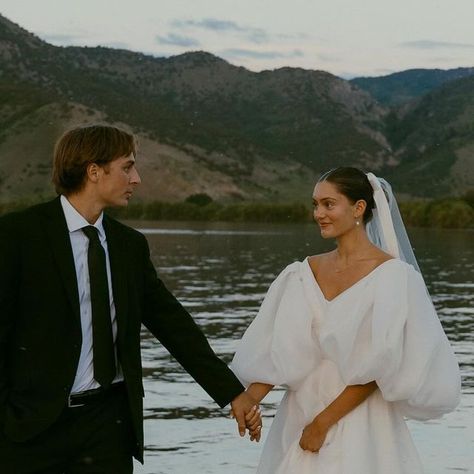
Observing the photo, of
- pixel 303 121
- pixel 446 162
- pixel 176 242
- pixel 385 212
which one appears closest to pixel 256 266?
pixel 176 242

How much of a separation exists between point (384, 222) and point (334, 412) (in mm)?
915

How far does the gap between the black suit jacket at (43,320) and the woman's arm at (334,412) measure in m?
0.78

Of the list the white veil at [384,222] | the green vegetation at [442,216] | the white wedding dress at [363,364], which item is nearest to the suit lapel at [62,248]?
the white wedding dress at [363,364]

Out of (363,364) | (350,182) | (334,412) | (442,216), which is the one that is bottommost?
(442,216)

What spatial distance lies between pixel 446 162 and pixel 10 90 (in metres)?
51.1

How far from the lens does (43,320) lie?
4.77 meters

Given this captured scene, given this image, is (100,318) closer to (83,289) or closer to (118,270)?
(83,289)

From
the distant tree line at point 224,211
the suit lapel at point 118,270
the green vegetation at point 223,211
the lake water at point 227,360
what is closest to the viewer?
the suit lapel at point 118,270

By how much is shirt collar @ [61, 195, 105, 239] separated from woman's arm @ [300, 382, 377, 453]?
117 centimetres

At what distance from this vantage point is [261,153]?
152 metres

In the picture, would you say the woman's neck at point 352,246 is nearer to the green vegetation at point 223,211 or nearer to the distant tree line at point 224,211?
the green vegetation at point 223,211

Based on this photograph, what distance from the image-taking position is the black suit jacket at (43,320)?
473cm

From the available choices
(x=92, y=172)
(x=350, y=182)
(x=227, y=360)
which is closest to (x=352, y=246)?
(x=350, y=182)

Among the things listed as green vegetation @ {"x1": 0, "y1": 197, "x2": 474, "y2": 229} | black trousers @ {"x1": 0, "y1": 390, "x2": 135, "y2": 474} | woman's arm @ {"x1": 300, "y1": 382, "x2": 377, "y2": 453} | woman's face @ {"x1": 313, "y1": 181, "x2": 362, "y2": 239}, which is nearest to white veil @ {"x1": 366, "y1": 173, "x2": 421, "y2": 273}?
woman's face @ {"x1": 313, "y1": 181, "x2": 362, "y2": 239}
